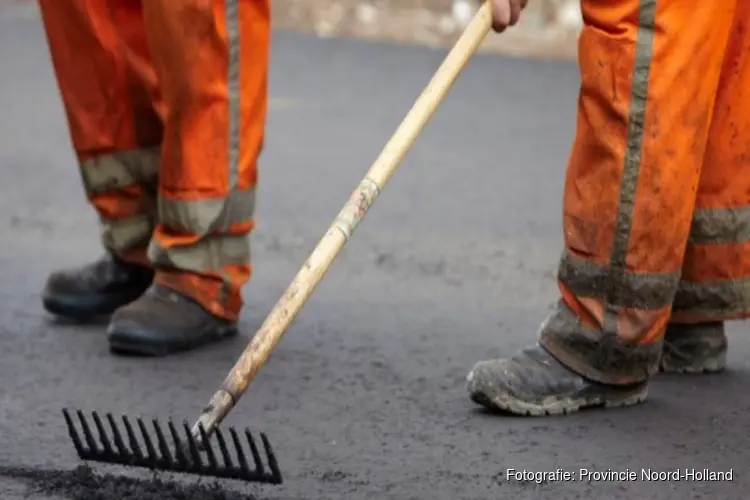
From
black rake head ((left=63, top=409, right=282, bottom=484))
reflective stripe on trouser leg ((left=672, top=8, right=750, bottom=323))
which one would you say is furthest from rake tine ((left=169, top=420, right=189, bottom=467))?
reflective stripe on trouser leg ((left=672, top=8, right=750, bottom=323))

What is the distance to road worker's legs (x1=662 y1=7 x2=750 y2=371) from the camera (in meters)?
1.90

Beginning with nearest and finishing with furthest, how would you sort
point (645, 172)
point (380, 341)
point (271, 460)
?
point (271, 460)
point (645, 172)
point (380, 341)

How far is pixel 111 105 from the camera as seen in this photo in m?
2.33

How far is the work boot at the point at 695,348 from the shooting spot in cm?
212

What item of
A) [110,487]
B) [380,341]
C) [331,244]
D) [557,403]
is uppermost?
[331,244]

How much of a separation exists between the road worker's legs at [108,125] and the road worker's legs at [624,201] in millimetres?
781

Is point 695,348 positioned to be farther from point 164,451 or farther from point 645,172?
point 164,451

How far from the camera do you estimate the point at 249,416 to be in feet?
6.21

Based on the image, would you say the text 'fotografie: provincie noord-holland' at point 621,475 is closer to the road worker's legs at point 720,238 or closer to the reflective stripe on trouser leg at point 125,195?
the road worker's legs at point 720,238

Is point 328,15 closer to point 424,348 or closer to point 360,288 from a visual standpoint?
point 360,288

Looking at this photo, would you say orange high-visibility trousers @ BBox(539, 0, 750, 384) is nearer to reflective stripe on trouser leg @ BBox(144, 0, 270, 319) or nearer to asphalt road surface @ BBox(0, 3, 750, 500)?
asphalt road surface @ BBox(0, 3, 750, 500)

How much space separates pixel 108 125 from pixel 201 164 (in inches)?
8.9

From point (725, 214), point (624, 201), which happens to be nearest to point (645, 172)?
point (624, 201)

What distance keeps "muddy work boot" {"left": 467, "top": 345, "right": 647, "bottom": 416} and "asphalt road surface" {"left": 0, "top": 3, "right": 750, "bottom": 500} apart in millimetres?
24
